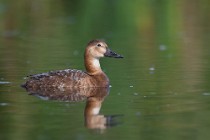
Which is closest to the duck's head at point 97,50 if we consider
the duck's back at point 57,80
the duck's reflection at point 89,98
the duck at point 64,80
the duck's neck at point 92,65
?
the duck's neck at point 92,65

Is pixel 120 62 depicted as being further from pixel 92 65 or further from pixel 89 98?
pixel 89 98

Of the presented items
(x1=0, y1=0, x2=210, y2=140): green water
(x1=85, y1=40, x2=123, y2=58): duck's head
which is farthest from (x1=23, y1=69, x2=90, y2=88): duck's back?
(x1=85, y1=40, x2=123, y2=58): duck's head

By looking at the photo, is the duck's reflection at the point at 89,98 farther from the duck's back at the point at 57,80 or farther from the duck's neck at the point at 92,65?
the duck's neck at the point at 92,65

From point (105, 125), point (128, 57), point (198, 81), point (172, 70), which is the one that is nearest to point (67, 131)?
point (105, 125)

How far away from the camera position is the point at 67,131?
29.7 feet

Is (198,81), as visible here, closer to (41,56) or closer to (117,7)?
(41,56)

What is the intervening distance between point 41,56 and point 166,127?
261 inches

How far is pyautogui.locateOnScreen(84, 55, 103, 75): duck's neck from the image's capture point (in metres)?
12.7

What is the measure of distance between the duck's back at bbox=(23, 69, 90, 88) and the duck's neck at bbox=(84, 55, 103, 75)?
461mm

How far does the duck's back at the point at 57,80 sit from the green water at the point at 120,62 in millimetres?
255

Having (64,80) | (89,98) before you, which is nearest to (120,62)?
(64,80)

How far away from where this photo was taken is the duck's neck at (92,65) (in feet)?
A: 41.7

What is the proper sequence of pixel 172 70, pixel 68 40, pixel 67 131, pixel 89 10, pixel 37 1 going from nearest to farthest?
pixel 67 131 → pixel 172 70 → pixel 68 40 → pixel 89 10 → pixel 37 1

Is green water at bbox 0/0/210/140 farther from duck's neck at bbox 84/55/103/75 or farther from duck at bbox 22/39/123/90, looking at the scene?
duck's neck at bbox 84/55/103/75
